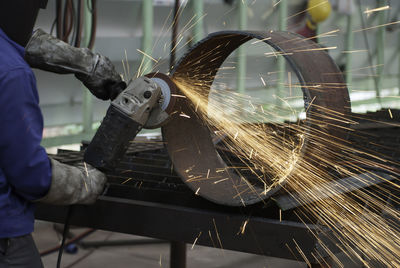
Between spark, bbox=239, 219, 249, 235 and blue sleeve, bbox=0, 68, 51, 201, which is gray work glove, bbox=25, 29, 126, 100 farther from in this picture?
spark, bbox=239, 219, 249, 235

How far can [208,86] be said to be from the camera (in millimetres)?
2271

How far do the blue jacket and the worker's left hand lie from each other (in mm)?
259

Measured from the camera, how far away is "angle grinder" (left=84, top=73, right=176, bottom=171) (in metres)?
1.82

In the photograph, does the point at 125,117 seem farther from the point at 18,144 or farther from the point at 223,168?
the point at 223,168

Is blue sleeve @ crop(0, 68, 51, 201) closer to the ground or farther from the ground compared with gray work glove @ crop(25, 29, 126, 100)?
closer to the ground

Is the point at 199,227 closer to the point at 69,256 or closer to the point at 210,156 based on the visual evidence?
the point at 210,156

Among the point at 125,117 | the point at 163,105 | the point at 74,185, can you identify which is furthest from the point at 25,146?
the point at 163,105

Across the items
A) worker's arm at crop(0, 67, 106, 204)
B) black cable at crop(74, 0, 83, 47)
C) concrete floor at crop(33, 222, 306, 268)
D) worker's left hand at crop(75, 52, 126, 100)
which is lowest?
concrete floor at crop(33, 222, 306, 268)

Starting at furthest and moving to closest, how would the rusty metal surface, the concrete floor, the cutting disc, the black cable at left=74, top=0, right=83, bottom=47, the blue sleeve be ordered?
the concrete floor
the black cable at left=74, top=0, right=83, bottom=47
the cutting disc
the rusty metal surface
the blue sleeve

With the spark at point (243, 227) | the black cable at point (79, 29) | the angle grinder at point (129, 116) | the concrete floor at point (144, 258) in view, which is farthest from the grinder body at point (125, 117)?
the concrete floor at point (144, 258)

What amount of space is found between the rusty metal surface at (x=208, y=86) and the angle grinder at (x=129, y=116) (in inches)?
5.6

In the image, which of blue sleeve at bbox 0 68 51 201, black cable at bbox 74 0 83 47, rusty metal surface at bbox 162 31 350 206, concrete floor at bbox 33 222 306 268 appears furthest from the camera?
concrete floor at bbox 33 222 306 268

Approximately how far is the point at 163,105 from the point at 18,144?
52 cm

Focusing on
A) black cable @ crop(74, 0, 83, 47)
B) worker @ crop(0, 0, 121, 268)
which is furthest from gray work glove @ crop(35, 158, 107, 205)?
black cable @ crop(74, 0, 83, 47)
